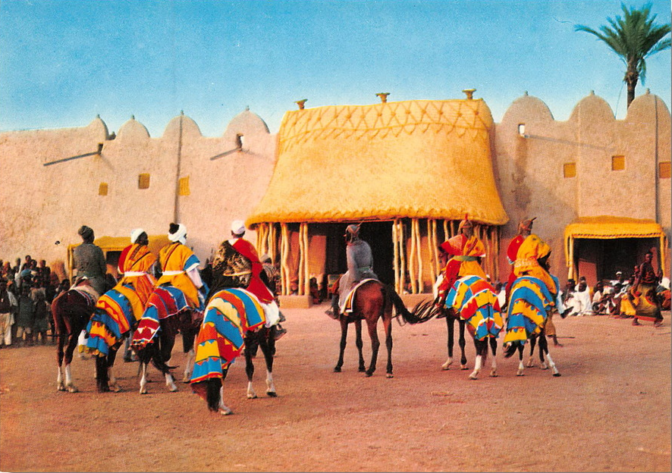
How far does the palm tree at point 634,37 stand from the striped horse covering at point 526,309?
264 cm

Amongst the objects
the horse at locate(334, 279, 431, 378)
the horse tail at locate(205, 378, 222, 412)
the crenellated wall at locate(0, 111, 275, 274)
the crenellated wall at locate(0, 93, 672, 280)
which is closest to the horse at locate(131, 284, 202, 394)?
the horse tail at locate(205, 378, 222, 412)

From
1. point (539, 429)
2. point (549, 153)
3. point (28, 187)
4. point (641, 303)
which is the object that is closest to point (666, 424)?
point (539, 429)

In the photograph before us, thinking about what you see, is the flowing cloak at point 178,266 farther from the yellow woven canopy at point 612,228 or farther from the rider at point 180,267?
the yellow woven canopy at point 612,228

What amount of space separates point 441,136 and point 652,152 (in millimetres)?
5556

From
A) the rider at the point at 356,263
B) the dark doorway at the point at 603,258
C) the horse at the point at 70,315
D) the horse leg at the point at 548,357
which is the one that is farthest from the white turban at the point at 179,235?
the dark doorway at the point at 603,258

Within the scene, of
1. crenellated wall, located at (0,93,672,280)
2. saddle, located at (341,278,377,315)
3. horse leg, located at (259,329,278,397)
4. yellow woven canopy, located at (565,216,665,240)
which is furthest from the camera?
yellow woven canopy, located at (565,216,665,240)

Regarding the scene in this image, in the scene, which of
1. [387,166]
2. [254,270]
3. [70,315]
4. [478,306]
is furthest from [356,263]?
[387,166]

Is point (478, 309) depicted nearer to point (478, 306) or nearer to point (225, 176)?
point (478, 306)

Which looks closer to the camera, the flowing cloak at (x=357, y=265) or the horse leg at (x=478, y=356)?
the horse leg at (x=478, y=356)

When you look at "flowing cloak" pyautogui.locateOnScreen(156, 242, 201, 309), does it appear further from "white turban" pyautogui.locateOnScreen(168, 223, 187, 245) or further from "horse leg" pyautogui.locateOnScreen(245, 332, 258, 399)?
"horse leg" pyautogui.locateOnScreen(245, 332, 258, 399)

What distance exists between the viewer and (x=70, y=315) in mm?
8102

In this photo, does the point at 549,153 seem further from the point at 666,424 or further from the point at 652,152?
the point at 666,424

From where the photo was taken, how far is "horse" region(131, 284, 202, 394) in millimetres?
7949

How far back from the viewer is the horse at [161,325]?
7.95 metres
